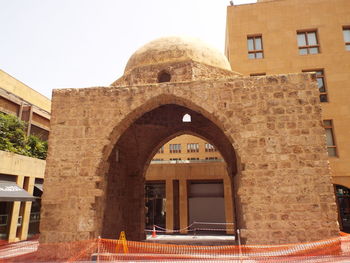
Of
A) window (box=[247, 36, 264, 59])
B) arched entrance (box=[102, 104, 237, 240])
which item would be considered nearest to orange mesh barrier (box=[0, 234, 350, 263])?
arched entrance (box=[102, 104, 237, 240])

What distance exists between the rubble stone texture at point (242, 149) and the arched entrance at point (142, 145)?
2.80 m

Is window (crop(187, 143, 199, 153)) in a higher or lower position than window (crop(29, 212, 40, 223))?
higher

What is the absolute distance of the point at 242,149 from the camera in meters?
5.70

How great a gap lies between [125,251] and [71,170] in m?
2.19

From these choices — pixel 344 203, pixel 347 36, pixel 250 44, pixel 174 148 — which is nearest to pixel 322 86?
pixel 347 36

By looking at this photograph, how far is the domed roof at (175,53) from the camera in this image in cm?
812

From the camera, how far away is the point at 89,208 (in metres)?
5.73

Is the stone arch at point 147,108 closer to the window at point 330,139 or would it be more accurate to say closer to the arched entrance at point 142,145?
the arched entrance at point 142,145

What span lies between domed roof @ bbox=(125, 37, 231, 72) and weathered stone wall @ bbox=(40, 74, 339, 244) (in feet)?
7.14

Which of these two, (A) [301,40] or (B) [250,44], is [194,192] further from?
(A) [301,40]

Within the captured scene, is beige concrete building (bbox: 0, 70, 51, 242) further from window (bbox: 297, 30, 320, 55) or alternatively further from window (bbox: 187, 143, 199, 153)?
window (bbox: 187, 143, 199, 153)

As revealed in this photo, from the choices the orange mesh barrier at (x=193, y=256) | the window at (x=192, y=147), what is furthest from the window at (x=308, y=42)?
the window at (x=192, y=147)

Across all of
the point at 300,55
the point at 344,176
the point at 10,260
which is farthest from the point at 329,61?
the point at 10,260

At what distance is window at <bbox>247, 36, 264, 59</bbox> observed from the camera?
441 inches
